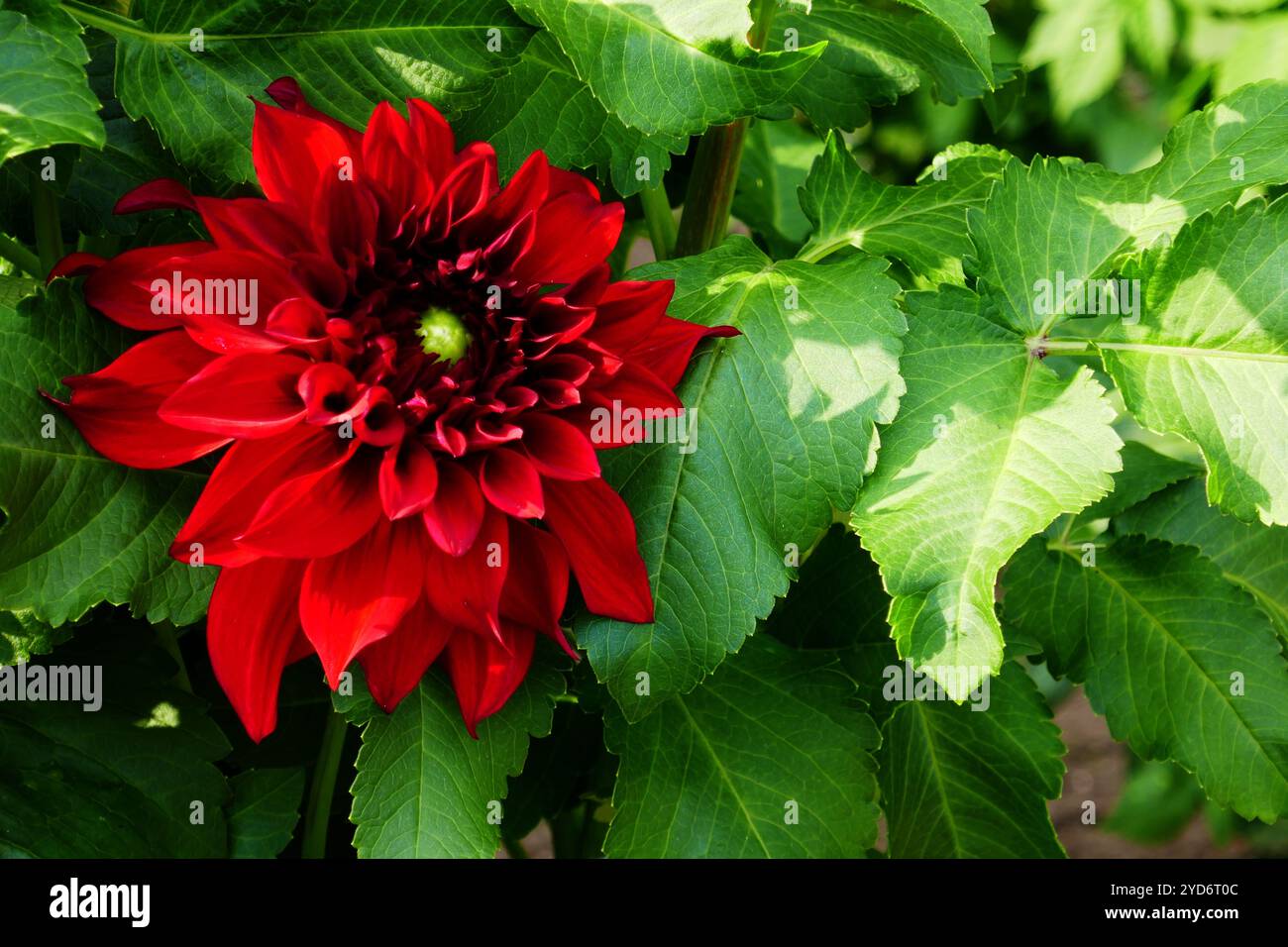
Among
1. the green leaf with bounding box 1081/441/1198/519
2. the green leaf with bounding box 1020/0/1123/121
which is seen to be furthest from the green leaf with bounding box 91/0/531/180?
the green leaf with bounding box 1020/0/1123/121

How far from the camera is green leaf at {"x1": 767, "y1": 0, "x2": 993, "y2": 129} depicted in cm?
52

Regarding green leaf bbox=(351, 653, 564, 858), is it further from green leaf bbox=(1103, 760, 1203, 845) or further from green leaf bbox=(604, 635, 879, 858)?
green leaf bbox=(1103, 760, 1203, 845)

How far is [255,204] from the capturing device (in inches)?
15.0

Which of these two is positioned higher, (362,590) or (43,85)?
(43,85)

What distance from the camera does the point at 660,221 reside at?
55 cm

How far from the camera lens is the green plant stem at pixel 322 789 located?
0.51 metres

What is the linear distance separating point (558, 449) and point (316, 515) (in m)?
0.07

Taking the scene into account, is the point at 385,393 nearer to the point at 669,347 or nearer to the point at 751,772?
the point at 669,347

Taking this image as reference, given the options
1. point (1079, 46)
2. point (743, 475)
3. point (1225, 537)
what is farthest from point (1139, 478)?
point (1079, 46)

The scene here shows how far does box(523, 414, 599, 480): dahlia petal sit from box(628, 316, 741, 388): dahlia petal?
0.04m

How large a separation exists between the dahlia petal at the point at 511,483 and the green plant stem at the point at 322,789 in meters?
0.18
